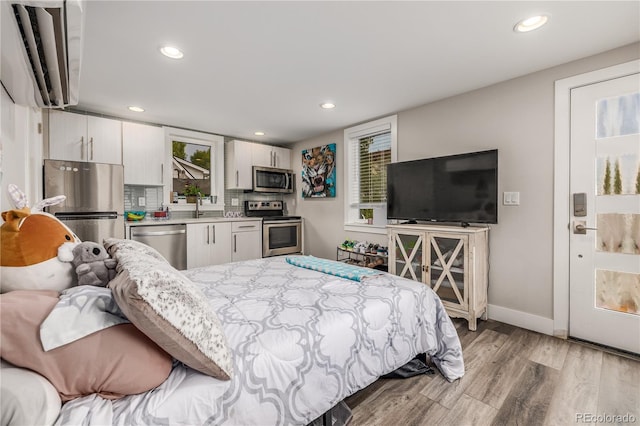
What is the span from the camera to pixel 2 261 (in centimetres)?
90

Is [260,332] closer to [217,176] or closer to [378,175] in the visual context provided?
[378,175]

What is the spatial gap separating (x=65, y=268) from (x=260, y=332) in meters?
0.79

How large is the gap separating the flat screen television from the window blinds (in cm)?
49

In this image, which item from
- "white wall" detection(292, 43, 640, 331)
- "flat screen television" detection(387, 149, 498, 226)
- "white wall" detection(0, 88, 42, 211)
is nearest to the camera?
"white wall" detection(0, 88, 42, 211)

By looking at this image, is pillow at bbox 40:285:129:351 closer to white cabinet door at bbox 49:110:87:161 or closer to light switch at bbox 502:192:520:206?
light switch at bbox 502:192:520:206

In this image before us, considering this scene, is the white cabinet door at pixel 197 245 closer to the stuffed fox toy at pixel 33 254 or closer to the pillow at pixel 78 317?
the stuffed fox toy at pixel 33 254

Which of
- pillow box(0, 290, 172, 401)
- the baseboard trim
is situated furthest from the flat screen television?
pillow box(0, 290, 172, 401)

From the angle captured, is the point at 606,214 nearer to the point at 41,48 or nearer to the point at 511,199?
the point at 511,199

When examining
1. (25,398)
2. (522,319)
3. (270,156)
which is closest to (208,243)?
(270,156)

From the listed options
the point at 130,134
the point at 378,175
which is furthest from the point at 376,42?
the point at 130,134

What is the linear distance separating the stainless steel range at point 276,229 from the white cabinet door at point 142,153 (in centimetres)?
147

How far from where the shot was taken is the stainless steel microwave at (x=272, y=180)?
471 centimetres

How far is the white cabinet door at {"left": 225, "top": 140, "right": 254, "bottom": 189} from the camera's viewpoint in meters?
4.52

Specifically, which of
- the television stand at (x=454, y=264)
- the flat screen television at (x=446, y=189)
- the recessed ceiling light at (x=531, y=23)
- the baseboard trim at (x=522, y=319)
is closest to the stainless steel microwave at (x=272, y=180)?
the flat screen television at (x=446, y=189)
